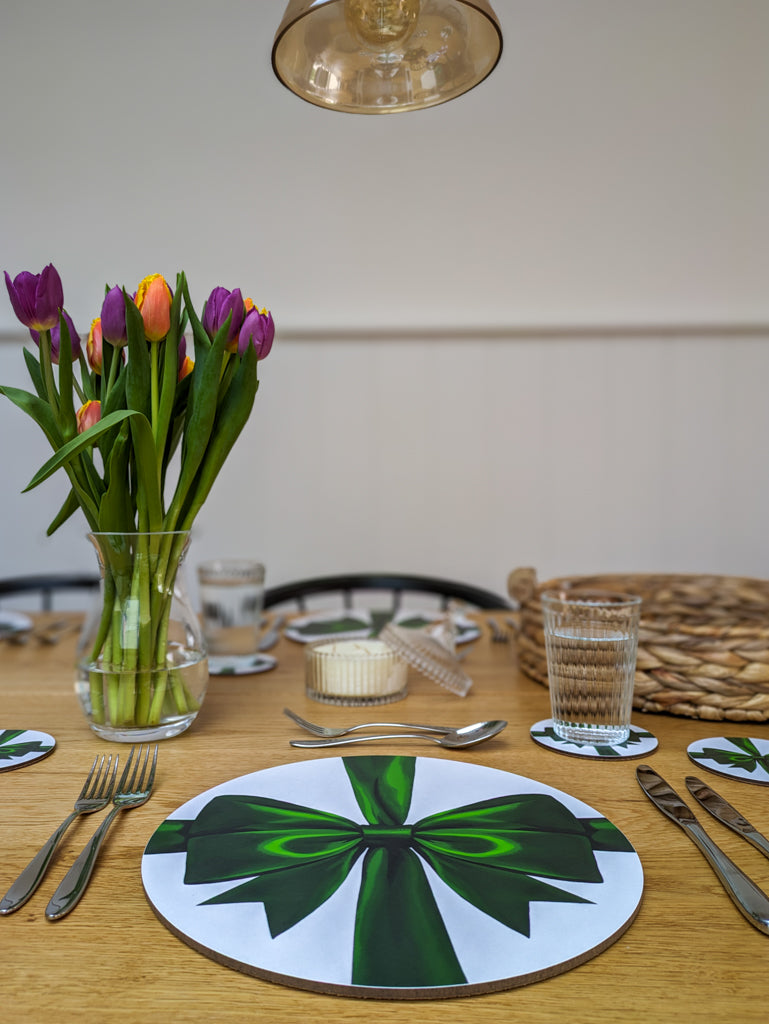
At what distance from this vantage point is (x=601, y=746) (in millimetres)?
652

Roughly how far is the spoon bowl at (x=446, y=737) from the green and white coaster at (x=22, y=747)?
0.69 ft

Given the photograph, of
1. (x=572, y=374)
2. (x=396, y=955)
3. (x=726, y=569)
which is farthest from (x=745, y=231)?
(x=396, y=955)

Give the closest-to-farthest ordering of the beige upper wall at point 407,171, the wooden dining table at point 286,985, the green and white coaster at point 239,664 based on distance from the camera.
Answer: the wooden dining table at point 286,985 → the green and white coaster at point 239,664 → the beige upper wall at point 407,171

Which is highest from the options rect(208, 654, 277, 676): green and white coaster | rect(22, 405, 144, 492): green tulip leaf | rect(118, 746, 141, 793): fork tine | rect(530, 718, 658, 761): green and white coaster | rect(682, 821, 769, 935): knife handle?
rect(22, 405, 144, 492): green tulip leaf

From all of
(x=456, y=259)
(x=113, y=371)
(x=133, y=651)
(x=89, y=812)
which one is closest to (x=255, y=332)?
(x=113, y=371)

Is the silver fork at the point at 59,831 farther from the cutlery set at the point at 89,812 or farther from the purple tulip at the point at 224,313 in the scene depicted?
the purple tulip at the point at 224,313

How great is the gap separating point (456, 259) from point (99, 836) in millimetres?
1818

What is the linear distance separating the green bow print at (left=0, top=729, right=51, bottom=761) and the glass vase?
1.8 inches

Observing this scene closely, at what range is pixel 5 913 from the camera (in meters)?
0.39

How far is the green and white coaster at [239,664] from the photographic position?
3.02 ft

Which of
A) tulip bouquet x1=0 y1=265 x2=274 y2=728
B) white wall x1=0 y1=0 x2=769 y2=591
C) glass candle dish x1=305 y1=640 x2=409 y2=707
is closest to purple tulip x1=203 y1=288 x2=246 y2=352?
tulip bouquet x1=0 y1=265 x2=274 y2=728

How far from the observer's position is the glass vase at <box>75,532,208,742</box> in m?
0.66

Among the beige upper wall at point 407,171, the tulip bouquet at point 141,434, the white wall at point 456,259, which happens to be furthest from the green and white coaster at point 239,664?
the beige upper wall at point 407,171

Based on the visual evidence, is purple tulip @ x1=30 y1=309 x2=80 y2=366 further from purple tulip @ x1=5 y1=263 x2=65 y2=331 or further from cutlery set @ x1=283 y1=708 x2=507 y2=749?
cutlery set @ x1=283 y1=708 x2=507 y2=749
